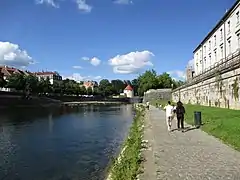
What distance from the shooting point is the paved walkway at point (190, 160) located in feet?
31.0

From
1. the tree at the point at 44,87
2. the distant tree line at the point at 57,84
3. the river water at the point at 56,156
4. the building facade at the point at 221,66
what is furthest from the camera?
the tree at the point at 44,87

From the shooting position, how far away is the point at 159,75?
5551 inches

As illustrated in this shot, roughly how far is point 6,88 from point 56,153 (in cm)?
9391

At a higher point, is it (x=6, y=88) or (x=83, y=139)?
(x=6, y=88)

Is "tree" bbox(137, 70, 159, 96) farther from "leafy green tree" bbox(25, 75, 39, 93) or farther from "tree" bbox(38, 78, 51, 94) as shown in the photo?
"leafy green tree" bbox(25, 75, 39, 93)

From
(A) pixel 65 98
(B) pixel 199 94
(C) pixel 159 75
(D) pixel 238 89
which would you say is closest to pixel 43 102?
(A) pixel 65 98

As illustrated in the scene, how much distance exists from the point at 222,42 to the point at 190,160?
45622 millimetres

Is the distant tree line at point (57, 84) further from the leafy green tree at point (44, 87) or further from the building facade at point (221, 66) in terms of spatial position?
the building facade at point (221, 66)

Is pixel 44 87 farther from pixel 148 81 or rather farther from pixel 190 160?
pixel 190 160

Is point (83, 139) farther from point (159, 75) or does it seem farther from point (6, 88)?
point (159, 75)

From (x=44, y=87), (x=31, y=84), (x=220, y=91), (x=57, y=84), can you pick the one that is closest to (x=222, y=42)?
(x=220, y=91)

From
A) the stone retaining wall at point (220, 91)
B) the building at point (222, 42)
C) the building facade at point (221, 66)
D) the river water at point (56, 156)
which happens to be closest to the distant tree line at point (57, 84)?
the building at point (222, 42)

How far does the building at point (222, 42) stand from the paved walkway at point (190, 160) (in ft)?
106

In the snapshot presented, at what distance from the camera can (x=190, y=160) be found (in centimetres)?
1155
